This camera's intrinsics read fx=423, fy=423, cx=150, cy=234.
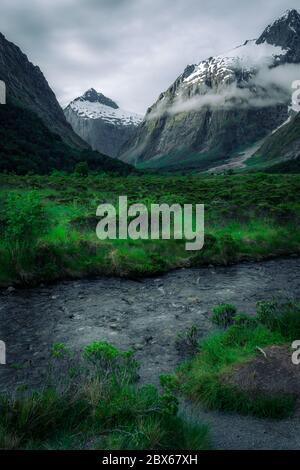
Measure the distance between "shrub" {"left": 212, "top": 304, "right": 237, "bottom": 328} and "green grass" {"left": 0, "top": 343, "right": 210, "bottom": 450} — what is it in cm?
459

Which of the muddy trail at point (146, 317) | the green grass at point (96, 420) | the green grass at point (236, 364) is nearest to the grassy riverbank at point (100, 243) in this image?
the muddy trail at point (146, 317)

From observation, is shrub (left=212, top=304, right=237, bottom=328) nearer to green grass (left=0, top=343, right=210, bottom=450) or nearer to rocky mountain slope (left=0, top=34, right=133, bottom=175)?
green grass (left=0, top=343, right=210, bottom=450)

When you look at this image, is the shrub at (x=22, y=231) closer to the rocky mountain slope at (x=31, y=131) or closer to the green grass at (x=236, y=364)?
the green grass at (x=236, y=364)

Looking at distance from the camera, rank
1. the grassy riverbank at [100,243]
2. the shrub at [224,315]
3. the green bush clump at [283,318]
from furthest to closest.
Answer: the grassy riverbank at [100,243] → the shrub at [224,315] → the green bush clump at [283,318]

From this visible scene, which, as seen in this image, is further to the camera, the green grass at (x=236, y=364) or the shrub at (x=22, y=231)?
the shrub at (x=22, y=231)

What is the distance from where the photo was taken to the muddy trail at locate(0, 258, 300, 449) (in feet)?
24.5

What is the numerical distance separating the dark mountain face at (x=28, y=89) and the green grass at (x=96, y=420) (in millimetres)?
142455

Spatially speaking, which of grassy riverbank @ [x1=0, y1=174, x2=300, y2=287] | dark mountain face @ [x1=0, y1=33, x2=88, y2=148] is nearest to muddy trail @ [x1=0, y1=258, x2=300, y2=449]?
grassy riverbank @ [x1=0, y1=174, x2=300, y2=287]

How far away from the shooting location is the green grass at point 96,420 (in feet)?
21.0

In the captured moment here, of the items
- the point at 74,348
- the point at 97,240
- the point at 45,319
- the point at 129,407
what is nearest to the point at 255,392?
the point at 129,407

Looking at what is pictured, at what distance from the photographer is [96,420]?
7016mm
